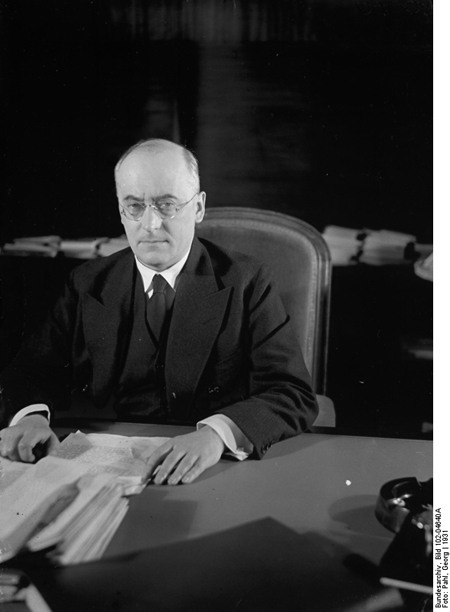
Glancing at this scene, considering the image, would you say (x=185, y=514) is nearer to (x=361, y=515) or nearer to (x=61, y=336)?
(x=361, y=515)

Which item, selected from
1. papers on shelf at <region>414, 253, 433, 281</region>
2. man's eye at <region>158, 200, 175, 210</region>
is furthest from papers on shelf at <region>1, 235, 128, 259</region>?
papers on shelf at <region>414, 253, 433, 281</region>

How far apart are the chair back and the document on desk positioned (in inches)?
14.8

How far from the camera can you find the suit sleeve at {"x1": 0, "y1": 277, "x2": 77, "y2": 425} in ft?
3.52

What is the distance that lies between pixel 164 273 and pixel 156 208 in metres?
0.14

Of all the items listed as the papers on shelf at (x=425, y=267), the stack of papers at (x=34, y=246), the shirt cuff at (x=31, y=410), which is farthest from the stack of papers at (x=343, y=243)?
the shirt cuff at (x=31, y=410)

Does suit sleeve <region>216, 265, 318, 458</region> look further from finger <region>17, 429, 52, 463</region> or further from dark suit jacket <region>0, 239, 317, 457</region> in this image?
finger <region>17, 429, 52, 463</region>

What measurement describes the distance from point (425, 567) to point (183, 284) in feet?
2.47

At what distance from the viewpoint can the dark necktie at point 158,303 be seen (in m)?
1.06

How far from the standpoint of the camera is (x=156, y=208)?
1.02 m

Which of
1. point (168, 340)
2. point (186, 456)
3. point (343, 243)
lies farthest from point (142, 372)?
point (343, 243)

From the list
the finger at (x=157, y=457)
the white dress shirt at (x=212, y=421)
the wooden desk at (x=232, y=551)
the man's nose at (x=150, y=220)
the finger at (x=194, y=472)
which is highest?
the man's nose at (x=150, y=220)

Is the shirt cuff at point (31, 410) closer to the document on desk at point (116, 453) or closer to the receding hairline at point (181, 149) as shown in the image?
the document on desk at point (116, 453)

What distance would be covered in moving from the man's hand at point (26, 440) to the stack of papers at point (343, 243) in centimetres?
72

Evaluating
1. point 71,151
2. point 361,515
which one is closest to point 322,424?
point 361,515
